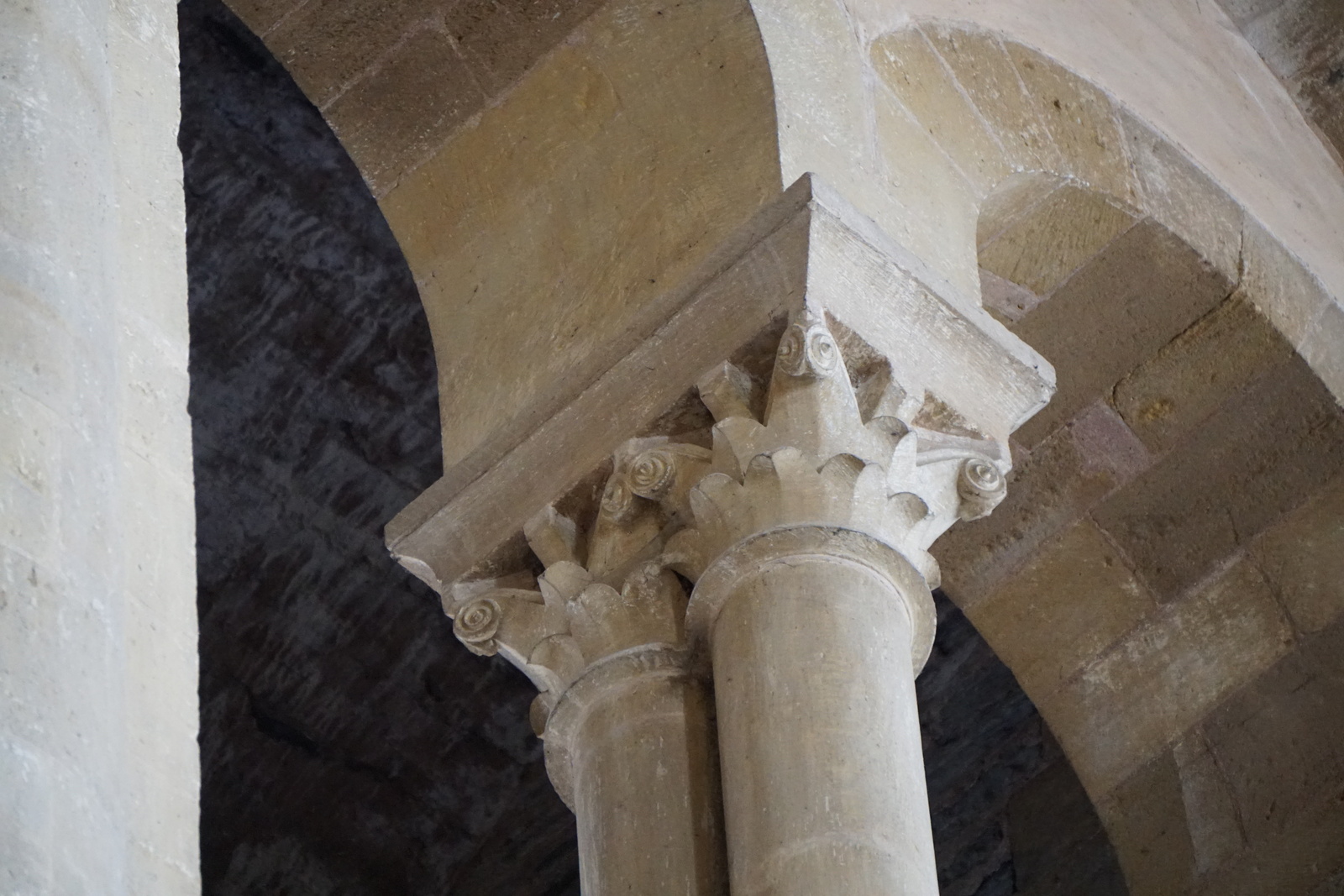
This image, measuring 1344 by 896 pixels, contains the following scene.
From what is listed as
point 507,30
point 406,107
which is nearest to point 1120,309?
A: point 507,30

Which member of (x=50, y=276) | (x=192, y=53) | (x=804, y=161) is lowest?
(x=50, y=276)

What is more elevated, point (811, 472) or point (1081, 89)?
point (1081, 89)

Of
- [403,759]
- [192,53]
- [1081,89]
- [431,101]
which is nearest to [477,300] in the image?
[431,101]

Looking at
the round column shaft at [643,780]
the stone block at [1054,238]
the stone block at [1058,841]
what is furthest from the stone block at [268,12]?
the stone block at [1058,841]

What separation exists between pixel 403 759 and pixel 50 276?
5888 millimetres

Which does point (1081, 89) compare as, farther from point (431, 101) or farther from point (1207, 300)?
point (431, 101)

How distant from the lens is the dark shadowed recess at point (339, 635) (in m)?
6.35

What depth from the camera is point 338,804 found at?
7375 mm

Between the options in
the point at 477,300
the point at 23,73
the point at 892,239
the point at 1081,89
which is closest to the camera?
the point at 23,73

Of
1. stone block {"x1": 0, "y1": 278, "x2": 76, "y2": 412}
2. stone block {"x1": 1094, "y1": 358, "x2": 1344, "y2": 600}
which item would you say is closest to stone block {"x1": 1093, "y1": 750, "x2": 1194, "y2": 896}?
stone block {"x1": 1094, "y1": 358, "x2": 1344, "y2": 600}

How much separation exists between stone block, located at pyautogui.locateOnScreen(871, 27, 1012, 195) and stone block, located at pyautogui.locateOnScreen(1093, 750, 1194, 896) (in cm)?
153

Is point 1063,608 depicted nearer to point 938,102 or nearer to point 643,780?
point 938,102

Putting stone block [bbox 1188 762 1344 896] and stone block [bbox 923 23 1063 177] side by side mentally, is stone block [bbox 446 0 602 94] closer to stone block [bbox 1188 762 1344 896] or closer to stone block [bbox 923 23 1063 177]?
stone block [bbox 923 23 1063 177]

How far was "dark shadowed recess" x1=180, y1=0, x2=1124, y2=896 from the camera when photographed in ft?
20.8
